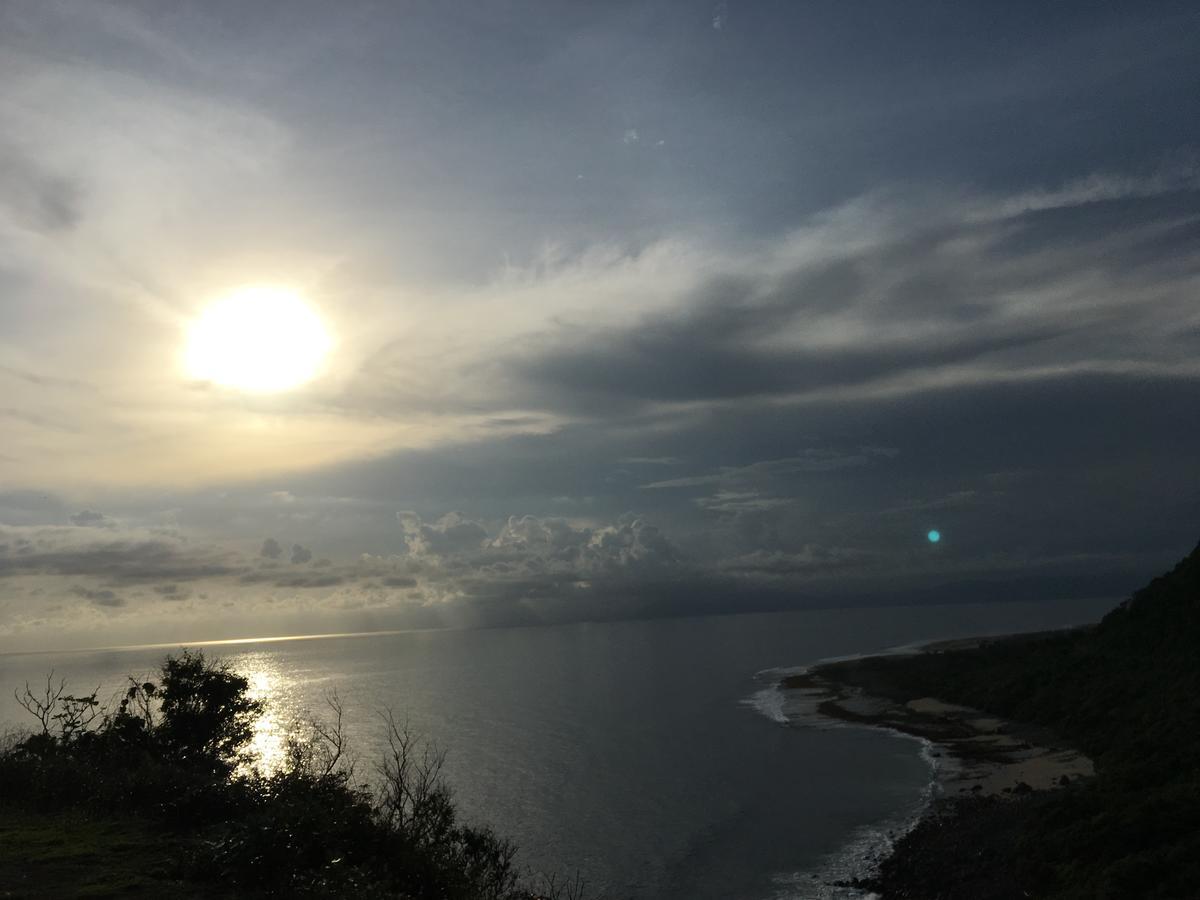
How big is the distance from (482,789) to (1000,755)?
147ft

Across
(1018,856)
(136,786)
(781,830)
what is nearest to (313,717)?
(781,830)

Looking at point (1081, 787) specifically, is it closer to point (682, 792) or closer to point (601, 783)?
point (682, 792)

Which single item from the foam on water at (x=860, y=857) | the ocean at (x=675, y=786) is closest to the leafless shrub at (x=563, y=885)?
the ocean at (x=675, y=786)

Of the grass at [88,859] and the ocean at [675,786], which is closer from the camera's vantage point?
the grass at [88,859]

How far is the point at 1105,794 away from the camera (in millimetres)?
39469

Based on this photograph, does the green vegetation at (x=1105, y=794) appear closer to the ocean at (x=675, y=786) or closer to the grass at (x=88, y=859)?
the ocean at (x=675, y=786)

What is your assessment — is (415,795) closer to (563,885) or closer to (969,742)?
(563,885)

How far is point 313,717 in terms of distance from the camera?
13625 centimetres

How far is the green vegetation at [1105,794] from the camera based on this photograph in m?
34.0

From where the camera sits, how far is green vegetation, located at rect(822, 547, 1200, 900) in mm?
34031

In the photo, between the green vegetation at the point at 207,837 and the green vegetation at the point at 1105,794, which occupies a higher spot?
the green vegetation at the point at 207,837

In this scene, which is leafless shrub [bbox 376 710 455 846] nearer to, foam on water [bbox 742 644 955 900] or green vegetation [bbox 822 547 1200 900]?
foam on water [bbox 742 644 955 900]

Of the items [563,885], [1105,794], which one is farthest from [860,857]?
Answer: [563,885]

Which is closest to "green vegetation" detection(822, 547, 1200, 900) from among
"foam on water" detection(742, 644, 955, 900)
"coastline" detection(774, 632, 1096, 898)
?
"coastline" detection(774, 632, 1096, 898)
